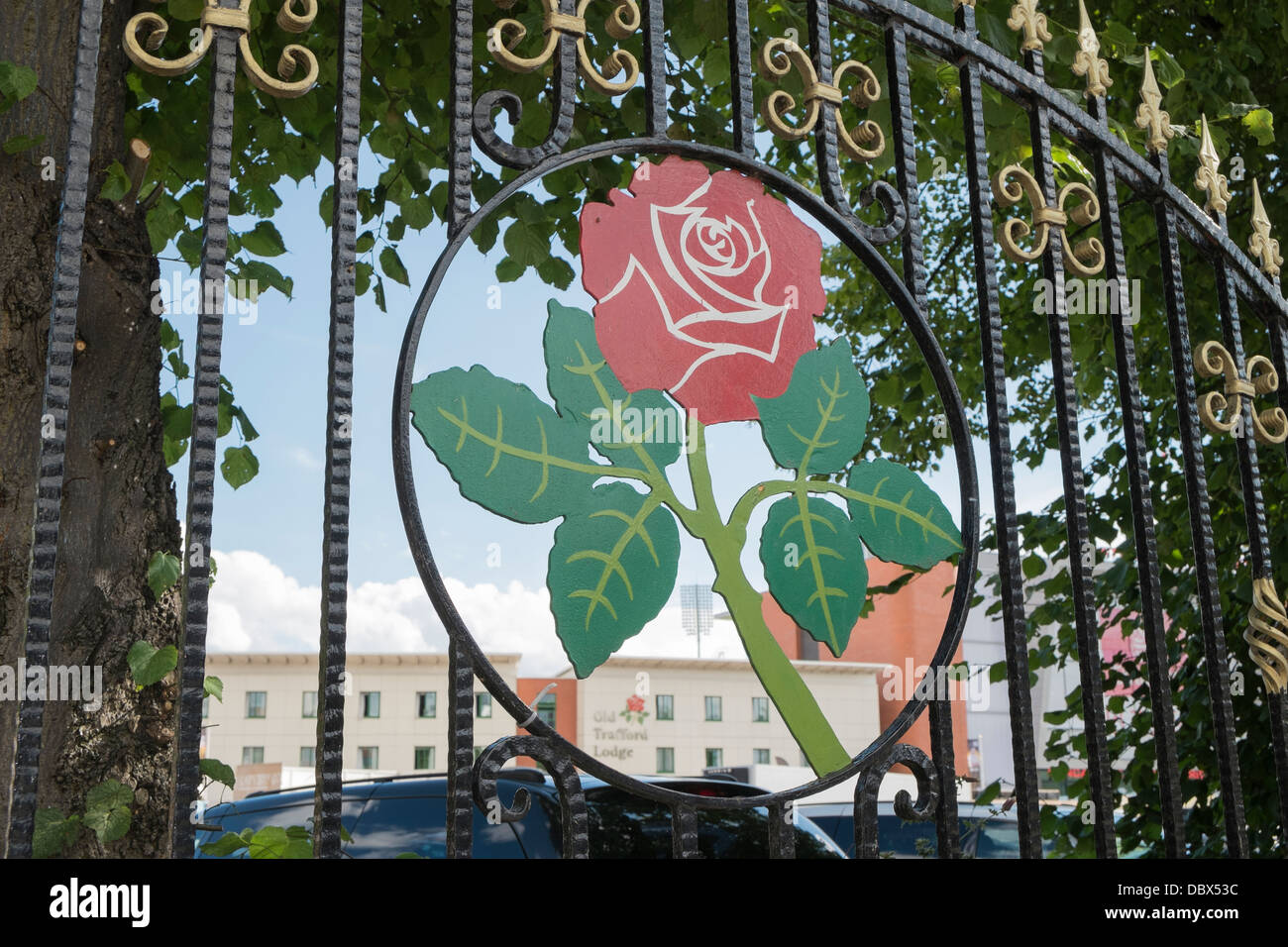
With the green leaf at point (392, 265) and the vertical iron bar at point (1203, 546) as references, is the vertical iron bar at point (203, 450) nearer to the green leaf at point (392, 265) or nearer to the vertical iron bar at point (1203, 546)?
the vertical iron bar at point (1203, 546)

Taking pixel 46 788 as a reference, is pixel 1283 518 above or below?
above

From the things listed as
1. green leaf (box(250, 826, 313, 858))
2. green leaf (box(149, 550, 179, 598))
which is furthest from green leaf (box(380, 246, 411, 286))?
green leaf (box(250, 826, 313, 858))

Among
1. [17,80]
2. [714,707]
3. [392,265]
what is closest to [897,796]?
[17,80]

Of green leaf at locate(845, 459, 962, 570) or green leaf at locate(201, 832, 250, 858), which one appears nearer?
green leaf at locate(845, 459, 962, 570)

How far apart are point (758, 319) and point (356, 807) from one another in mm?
3526

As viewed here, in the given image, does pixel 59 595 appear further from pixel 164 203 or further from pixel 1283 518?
pixel 1283 518

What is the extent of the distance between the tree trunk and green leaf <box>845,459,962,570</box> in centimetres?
157

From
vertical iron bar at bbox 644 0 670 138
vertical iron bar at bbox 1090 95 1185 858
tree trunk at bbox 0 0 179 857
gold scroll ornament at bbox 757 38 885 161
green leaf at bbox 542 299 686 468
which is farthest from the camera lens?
tree trunk at bbox 0 0 179 857

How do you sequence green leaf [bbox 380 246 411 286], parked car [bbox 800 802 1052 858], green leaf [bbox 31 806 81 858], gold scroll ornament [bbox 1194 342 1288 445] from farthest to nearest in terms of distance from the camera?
parked car [bbox 800 802 1052 858] → green leaf [bbox 380 246 411 286] → gold scroll ornament [bbox 1194 342 1288 445] → green leaf [bbox 31 806 81 858]

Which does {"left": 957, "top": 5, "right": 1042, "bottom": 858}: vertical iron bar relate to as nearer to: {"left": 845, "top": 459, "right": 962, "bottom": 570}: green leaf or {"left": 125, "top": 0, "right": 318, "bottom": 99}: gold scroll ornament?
{"left": 845, "top": 459, "right": 962, "bottom": 570}: green leaf

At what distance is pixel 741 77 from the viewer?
1.85 m

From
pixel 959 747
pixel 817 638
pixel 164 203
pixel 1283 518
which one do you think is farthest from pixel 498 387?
pixel 959 747

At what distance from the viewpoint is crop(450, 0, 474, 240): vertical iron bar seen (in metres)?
1.57
